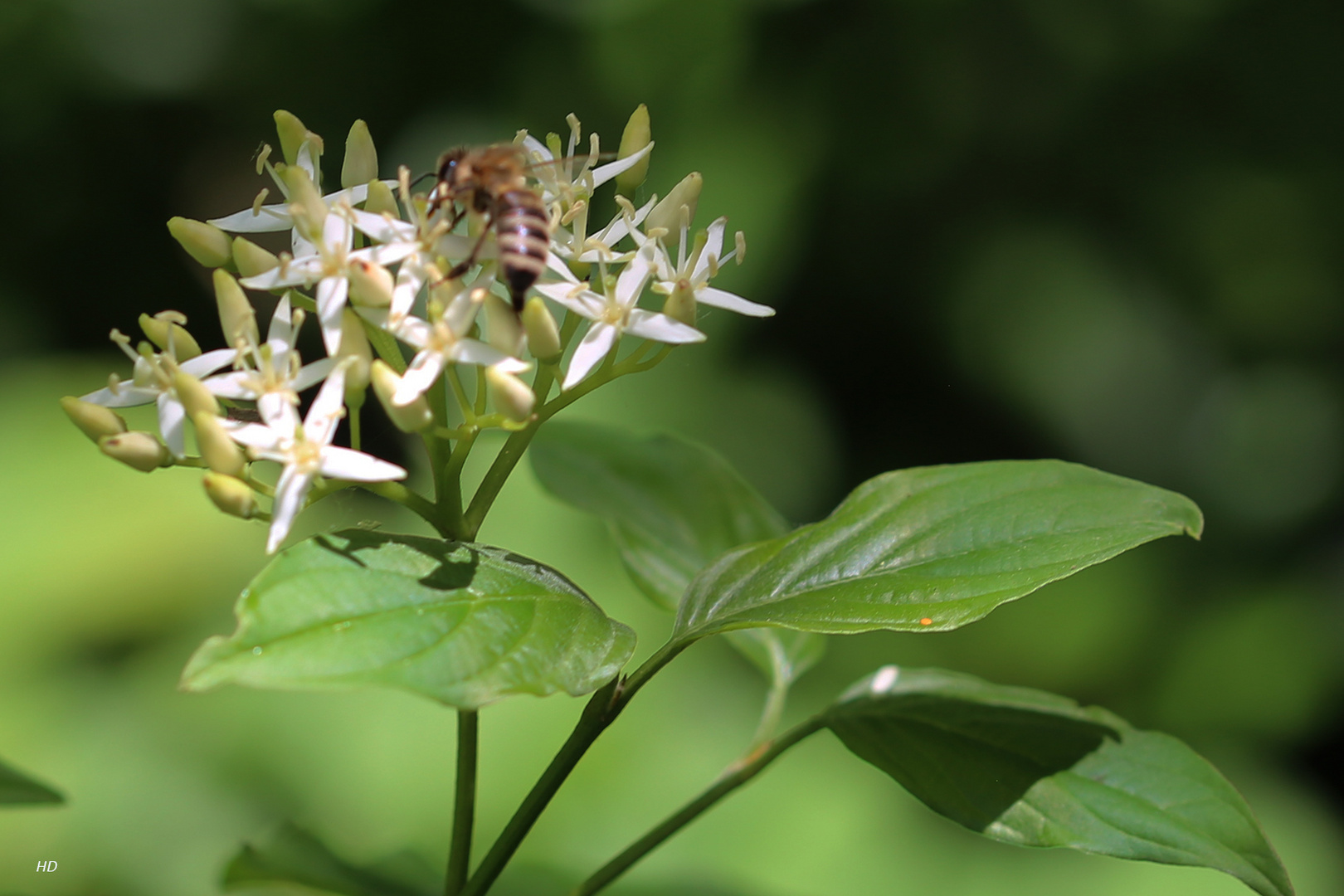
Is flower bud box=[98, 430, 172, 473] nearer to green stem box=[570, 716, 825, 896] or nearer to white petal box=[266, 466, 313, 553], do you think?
white petal box=[266, 466, 313, 553]

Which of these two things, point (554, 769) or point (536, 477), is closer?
point (554, 769)

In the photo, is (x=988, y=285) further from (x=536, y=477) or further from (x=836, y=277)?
(x=536, y=477)

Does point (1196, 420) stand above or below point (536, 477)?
below

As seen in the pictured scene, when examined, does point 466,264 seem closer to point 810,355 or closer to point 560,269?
point 560,269

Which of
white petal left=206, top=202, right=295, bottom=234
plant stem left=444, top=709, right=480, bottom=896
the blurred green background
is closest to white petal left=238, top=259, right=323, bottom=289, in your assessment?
white petal left=206, top=202, right=295, bottom=234

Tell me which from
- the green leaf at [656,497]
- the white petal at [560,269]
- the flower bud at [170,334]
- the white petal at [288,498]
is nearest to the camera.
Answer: the white petal at [288,498]

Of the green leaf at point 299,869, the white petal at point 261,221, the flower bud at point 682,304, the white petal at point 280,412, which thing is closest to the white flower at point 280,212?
the white petal at point 261,221

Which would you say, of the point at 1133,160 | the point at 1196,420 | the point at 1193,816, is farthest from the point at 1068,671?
the point at 1193,816

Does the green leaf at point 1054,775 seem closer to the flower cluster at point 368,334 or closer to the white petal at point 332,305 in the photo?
the flower cluster at point 368,334
